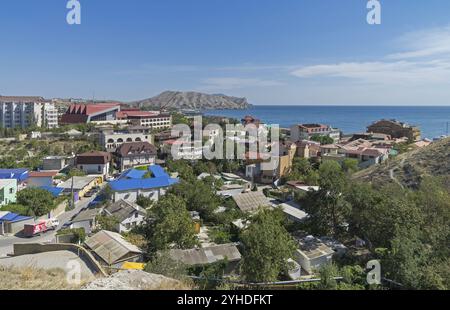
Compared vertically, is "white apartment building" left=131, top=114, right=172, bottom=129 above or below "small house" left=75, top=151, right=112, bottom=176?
above

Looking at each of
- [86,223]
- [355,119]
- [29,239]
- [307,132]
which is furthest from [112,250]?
[355,119]

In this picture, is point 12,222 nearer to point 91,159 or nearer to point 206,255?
point 206,255

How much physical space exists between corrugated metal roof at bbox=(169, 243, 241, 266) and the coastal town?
0.04m

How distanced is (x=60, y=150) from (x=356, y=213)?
78.2 feet

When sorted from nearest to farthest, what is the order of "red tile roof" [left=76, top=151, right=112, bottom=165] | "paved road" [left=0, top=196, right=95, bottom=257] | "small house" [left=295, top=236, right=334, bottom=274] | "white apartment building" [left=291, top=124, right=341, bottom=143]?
"small house" [left=295, top=236, right=334, bottom=274] → "paved road" [left=0, top=196, right=95, bottom=257] → "red tile roof" [left=76, top=151, right=112, bottom=165] → "white apartment building" [left=291, top=124, right=341, bottom=143]

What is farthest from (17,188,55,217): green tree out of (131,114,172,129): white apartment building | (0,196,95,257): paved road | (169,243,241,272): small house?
(131,114,172,129): white apartment building

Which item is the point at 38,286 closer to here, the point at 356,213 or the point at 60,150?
the point at 356,213

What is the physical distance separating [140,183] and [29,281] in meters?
11.8

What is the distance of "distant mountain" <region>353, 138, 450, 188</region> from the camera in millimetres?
15672

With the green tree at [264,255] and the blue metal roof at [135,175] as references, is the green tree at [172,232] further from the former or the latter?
the blue metal roof at [135,175]

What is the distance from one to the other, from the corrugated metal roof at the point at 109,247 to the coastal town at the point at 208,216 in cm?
3

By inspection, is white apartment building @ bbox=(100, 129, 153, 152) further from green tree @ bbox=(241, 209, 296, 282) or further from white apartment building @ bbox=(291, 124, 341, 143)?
green tree @ bbox=(241, 209, 296, 282)

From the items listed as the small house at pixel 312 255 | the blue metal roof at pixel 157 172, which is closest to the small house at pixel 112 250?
the small house at pixel 312 255

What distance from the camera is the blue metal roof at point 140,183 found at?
15.8 metres
